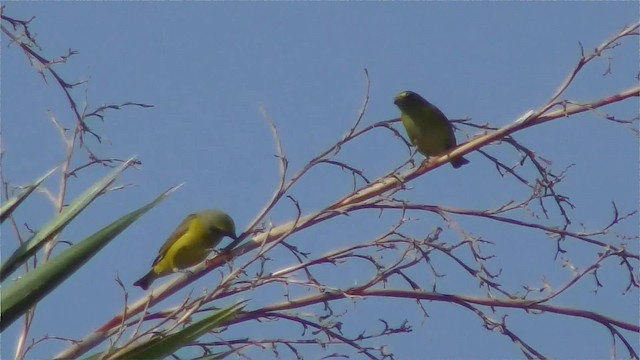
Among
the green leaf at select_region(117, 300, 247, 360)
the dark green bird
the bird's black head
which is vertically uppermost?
the bird's black head

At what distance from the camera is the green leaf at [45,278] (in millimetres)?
3004

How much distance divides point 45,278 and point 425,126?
3938 mm

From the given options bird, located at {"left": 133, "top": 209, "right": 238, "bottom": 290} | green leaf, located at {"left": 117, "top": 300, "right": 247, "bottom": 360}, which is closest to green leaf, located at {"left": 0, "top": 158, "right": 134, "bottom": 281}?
green leaf, located at {"left": 117, "top": 300, "right": 247, "bottom": 360}

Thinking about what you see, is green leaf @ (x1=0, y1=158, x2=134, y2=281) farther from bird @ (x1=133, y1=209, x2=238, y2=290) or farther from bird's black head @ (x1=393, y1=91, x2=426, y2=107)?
bird's black head @ (x1=393, y1=91, x2=426, y2=107)

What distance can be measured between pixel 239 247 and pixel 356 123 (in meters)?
0.92

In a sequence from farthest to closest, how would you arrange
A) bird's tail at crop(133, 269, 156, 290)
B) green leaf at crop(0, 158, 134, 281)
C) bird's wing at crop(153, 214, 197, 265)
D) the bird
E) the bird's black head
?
bird's tail at crop(133, 269, 156, 290)
the bird's black head
bird's wing at crop(153, 214, 197, 265)
the bird
green leaf at crop(0, 158, 134, 281)

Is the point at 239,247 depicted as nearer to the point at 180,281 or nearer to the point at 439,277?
the point at 180,281

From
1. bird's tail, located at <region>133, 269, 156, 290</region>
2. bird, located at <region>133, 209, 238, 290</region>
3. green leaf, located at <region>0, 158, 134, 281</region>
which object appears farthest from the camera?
bird's tail, located at <region>133, 269, 156, 290</region>

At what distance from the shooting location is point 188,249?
6.60 m

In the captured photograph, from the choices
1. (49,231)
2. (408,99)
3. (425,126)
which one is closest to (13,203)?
(49,231)

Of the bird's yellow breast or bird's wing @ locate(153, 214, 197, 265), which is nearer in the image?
the bird's yellow breast

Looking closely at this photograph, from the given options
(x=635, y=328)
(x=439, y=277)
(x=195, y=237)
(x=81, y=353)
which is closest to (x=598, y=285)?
(x=635, y=328)

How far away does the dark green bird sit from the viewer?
6.46m

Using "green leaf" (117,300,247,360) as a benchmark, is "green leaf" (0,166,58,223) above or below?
above
